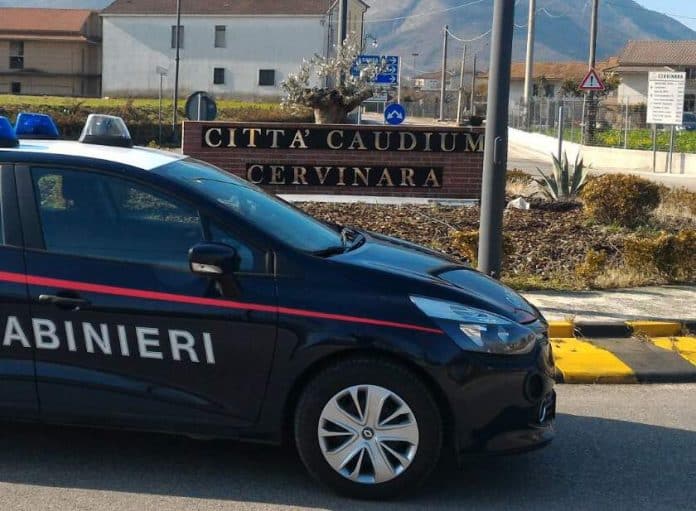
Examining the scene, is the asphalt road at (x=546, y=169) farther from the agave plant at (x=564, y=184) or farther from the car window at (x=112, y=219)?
the car window at (x=112, y=219)

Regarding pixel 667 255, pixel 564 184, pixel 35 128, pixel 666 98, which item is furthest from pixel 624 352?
pixel 666 98

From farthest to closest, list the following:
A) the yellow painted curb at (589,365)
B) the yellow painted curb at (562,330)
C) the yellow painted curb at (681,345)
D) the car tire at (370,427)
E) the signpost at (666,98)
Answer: the signpost at (666,98)
the yellow painted curb at (562,330)
the yellow painted curb at (681,345)
the yellow painted curb at (589,365)
the car tire at (370,427)

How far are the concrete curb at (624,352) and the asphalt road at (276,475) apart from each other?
1.19 meters

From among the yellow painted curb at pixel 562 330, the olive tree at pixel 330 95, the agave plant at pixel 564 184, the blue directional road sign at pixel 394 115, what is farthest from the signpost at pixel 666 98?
the yellow painted curb at pixel 562 330

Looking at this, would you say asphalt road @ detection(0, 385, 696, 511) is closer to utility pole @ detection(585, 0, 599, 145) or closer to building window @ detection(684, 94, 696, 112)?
utility pole @ detection(585, 0, 599, 145)

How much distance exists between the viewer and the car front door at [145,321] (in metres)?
5.02

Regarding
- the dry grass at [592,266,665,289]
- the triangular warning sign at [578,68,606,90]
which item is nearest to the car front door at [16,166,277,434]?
the dry grass at [592,266,665,289]

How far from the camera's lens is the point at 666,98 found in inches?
1161

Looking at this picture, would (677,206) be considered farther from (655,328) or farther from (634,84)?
(634,84)

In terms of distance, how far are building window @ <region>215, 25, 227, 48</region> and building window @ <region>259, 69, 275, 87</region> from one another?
327 cm

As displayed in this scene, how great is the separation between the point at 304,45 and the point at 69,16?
791 inches

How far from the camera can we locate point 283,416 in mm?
5094

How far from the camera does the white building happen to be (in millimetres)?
71375

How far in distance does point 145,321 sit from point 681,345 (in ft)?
16.9
